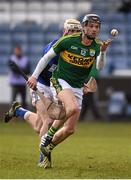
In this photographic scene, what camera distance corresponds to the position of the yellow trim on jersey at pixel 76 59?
427 inches

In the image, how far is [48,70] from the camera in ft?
38.0

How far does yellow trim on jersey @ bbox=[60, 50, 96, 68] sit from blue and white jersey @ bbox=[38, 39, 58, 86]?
15.8 inches

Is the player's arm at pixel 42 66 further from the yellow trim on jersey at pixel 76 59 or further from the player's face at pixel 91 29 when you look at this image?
the player's face at pixel 91 29

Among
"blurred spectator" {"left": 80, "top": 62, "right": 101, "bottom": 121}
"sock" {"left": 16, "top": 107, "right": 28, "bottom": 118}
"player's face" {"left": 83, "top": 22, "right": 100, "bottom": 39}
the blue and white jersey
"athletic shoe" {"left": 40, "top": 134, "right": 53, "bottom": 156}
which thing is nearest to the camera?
"player's face" {"left": 83, "top": 22, "right": 100, "bottom": 39}

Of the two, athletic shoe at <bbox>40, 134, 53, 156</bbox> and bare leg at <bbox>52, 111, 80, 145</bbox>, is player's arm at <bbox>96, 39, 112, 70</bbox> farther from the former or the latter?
athletic shoe at <bbox>40, 134, 53, 156</bbox>

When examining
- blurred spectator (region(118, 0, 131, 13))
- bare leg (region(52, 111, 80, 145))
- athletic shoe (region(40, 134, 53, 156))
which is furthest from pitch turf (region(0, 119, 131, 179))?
blurred spectator (region(118, 0, 131, 13))

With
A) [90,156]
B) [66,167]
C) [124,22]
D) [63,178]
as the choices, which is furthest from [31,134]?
[124,22]

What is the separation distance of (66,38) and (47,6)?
20.4 metres

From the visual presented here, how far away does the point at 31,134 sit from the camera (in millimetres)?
19422

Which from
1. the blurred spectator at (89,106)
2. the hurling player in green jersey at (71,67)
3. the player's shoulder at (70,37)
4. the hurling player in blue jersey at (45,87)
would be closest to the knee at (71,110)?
the hurling player in green jersey at (71,67)

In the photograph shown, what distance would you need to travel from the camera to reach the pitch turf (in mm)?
10141

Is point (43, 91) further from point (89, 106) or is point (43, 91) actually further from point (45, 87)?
point (89, 106)

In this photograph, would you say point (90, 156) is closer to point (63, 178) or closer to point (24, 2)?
point (63, 178)

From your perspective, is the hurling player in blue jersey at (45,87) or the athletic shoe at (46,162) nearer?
the athletic shoe at (46,162)
